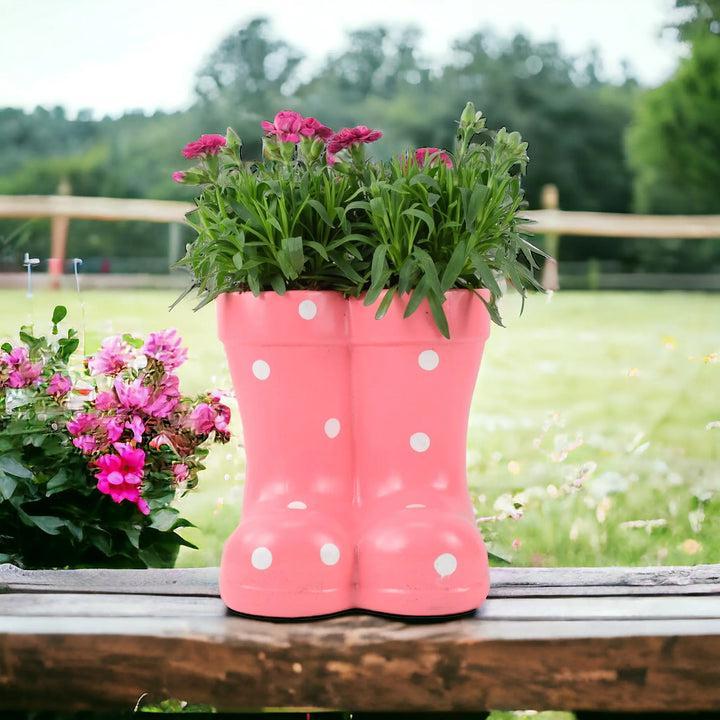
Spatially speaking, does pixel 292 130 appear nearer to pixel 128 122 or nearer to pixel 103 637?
pixel 103 637

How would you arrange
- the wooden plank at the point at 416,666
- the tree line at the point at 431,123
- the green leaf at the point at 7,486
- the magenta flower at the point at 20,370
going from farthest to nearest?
1. the tree line at the point at 431,123
2. the magenta flower at the point at 20,370
3. the green leaf at the point at 7,486
4. the wooden plank at the point at 416,666

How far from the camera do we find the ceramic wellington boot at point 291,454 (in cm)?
63

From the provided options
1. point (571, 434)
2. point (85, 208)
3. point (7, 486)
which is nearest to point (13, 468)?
point (7, 486)

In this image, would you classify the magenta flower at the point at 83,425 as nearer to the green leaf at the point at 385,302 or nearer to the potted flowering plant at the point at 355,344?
the potted flowering plant at the point at 355,344

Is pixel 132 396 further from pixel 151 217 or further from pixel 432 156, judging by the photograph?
pixel 151 217

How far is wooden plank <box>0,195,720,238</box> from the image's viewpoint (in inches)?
61.2

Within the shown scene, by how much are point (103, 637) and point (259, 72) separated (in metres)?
2.50

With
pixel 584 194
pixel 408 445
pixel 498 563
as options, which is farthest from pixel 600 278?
pixel 408 445

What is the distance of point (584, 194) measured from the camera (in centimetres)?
531

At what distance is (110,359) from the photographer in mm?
999

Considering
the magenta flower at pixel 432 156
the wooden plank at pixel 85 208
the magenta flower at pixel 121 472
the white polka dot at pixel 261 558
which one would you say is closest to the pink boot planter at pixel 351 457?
the white polka dot at pixel 261 558

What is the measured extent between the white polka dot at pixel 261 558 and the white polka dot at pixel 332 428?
10 centimetres

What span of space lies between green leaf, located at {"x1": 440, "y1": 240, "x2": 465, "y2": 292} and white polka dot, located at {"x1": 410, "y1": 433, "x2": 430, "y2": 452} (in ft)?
0.38

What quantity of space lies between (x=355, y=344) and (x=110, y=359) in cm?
44
